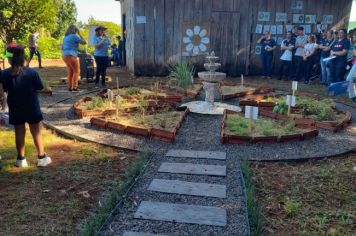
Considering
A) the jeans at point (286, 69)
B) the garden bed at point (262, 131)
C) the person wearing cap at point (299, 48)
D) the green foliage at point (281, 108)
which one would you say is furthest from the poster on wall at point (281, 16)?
the garden bed at point (262, 131)

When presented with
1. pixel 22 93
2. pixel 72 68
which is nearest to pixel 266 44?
pixel 72 68

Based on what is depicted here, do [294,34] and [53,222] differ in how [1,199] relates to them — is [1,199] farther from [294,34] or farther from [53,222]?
[294,34]

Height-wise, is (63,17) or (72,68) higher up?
(63,17)

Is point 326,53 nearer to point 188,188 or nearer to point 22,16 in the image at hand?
point 188,188

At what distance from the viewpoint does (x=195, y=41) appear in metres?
14.2

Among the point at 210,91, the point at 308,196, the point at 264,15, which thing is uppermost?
the point at 264,15

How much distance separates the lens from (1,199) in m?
4.20

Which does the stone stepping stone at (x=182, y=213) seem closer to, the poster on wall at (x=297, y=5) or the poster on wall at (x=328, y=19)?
the poster on wall at (x=297, y=5)

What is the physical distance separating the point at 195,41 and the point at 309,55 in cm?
431

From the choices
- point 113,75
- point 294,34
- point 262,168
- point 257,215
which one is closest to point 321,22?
point 294,34

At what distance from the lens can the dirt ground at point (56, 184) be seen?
375 centimetres

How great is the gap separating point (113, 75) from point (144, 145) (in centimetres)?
898

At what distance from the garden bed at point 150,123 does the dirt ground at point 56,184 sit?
0.79m

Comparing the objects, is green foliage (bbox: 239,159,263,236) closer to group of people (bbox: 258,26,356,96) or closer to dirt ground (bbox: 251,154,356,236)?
dirt ground (bbox: 251,154,356,236)
